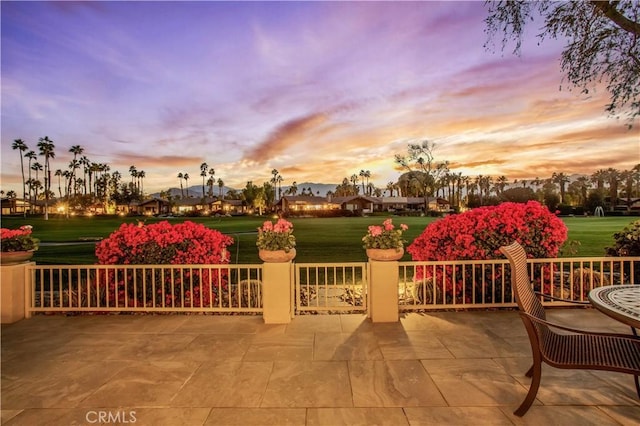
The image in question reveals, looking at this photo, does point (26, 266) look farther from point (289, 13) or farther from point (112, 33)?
point (289, 13)

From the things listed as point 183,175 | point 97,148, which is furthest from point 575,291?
point 183,175

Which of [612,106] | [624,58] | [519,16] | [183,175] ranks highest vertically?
[183,175]

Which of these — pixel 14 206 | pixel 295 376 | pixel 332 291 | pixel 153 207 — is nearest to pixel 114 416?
pixel 295 376

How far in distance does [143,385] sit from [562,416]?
3.30 m

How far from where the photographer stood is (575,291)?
6.03m

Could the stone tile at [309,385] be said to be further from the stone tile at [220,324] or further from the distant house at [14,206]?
the distant house at [14,206]

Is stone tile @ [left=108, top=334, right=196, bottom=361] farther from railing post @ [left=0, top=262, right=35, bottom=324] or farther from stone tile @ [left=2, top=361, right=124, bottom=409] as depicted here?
railing post @ [left=0, top=262, right=35, bottom=324]

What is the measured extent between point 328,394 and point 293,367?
1.91 ft

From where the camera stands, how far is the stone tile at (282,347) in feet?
11.0

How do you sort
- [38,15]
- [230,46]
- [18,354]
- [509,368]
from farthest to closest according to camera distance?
[230,46]
[38,15]
[18,354]
[509,368]

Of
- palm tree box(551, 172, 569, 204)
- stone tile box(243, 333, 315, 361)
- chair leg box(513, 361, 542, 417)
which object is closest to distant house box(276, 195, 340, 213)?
palm tree box(551, 172, 569, 204)

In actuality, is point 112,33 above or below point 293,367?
above

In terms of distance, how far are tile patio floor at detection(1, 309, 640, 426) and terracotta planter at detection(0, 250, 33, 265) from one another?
0.89m

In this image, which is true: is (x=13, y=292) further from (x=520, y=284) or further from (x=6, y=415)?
(x=520, y=284)
